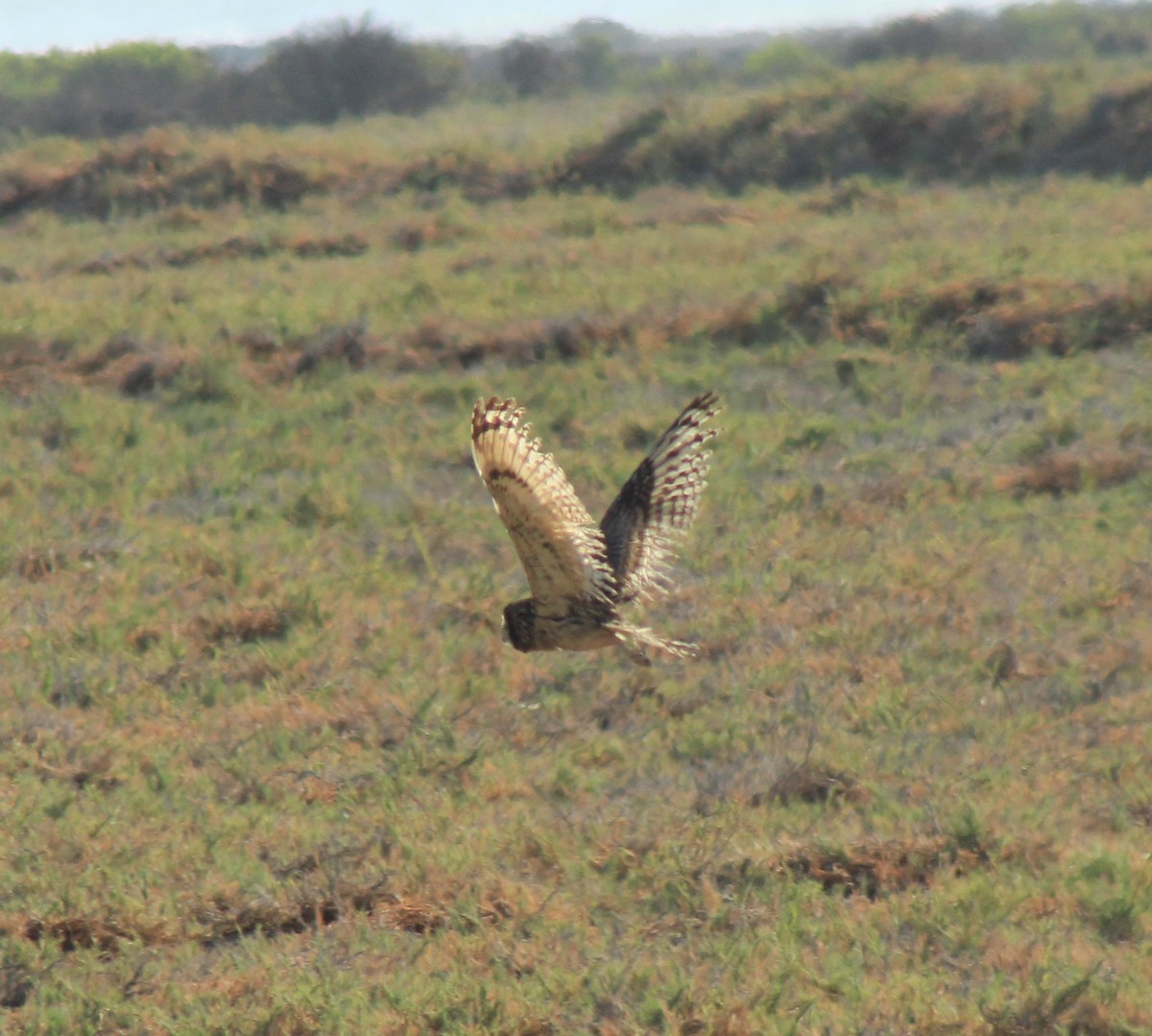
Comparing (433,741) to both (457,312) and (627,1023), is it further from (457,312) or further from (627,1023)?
(457,312)

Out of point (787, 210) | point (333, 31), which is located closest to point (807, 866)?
point (787, 210)

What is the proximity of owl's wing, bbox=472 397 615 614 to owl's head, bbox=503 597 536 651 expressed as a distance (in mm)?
104

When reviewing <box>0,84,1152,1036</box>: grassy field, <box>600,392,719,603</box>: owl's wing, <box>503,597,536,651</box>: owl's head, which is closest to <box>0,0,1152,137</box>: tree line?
<box>0,84,1152,1036</box>: grassy field

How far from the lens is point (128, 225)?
2339 cm

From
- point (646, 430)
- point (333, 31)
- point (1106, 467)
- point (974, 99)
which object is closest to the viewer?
point (1106, 467)

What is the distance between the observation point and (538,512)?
5.20m

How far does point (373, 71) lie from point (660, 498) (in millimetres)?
43794

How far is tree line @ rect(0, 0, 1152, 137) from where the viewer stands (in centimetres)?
4659

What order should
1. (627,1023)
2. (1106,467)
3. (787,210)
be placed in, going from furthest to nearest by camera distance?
1. (787,210)
2. (1106,467)
3. (627,1023)

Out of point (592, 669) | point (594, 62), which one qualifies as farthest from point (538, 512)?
point (594, 62)

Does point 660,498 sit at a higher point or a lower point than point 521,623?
higher

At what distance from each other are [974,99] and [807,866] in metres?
19.5

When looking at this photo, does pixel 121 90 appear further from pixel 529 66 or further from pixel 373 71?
pixel 529 66

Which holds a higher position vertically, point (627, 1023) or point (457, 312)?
point (457, 312)
